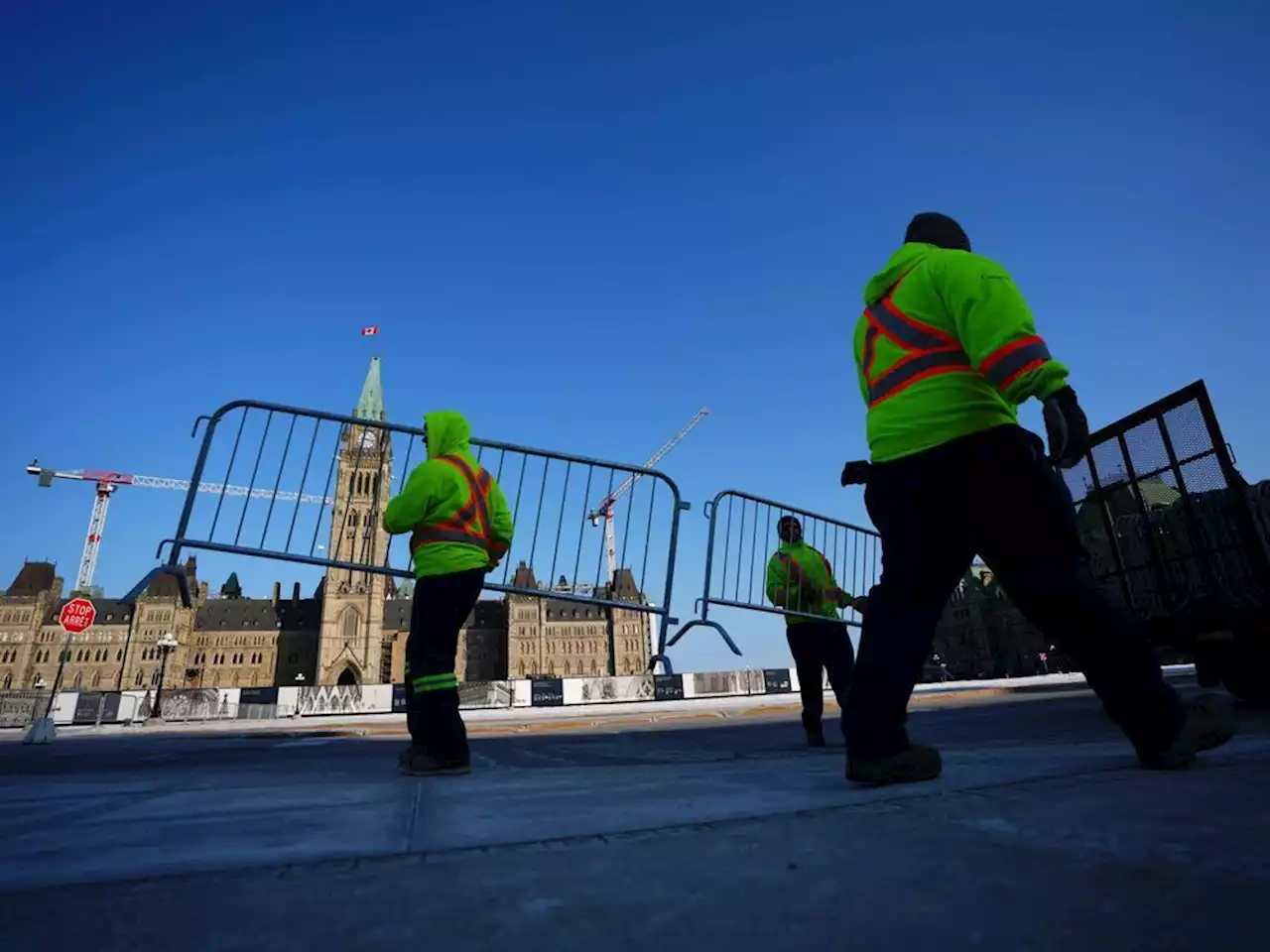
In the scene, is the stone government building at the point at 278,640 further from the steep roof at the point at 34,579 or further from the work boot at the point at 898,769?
the work boot at the point at 898,769

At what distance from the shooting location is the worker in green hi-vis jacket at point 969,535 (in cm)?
229

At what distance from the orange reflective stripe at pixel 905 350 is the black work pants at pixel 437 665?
245 cm

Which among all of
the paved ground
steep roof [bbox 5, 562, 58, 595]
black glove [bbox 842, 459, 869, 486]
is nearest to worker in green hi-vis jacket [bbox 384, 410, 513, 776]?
the paved ground

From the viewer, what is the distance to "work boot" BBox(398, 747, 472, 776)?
144 inches

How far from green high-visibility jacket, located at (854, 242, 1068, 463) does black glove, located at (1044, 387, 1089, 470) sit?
0.05 metres

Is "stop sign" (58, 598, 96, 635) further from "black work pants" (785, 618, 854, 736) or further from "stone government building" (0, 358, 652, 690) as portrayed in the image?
"stone government building" (0, 358, 652, 690)

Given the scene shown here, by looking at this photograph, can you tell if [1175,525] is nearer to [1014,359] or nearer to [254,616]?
[1014,359]

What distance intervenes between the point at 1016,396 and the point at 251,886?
7.78 feet

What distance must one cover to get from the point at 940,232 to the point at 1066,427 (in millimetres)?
1137

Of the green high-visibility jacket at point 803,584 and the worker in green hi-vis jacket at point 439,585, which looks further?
the green high-visibility jacket at point 803,584

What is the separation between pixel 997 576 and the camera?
2.50m

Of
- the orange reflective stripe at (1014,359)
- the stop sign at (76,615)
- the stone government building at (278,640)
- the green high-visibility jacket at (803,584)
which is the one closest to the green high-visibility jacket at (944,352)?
the orange reflective stripe at (1014,359)

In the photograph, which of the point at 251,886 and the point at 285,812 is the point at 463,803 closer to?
the point at 285,812

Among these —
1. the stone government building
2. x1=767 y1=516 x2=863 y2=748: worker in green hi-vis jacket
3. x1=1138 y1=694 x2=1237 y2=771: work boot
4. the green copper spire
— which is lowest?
x1=1138 y1=694 x2=1237 y2=771: work boot
